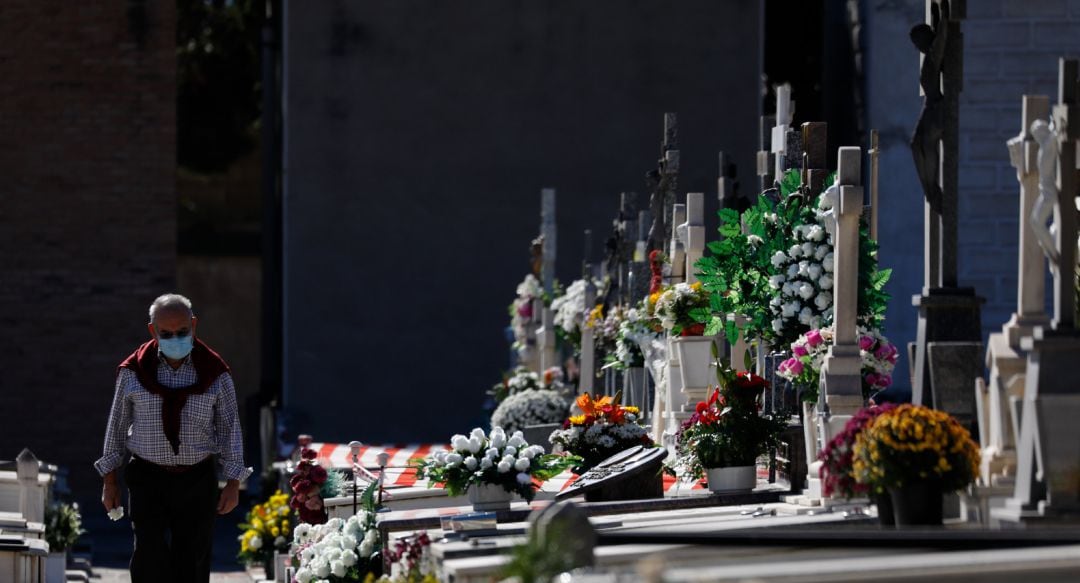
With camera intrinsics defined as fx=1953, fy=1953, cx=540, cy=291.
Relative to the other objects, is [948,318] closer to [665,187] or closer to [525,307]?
[665,187]

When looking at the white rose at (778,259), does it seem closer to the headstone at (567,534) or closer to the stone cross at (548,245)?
the headstone at (567,534)

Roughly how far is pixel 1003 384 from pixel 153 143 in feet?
54.3

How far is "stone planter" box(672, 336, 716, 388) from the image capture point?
1127 centimetres

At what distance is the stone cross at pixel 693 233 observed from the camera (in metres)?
12.2

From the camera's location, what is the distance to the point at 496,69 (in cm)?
2205

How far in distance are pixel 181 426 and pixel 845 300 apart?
3.04 meters

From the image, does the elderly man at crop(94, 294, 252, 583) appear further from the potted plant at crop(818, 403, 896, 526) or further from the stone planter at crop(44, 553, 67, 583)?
the stone planter at crop(44, 553, 67, 583)

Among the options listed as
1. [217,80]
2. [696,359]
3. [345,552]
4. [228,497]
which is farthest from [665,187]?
[217,80]

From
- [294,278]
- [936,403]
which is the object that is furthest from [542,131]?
[936,403]

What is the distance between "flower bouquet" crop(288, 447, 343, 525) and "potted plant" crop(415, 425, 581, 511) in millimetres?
2397

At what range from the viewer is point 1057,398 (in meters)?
6.83

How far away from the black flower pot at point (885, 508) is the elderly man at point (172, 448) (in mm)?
3008

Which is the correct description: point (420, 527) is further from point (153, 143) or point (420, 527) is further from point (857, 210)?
point (153, 143)

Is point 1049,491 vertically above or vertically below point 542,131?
below
